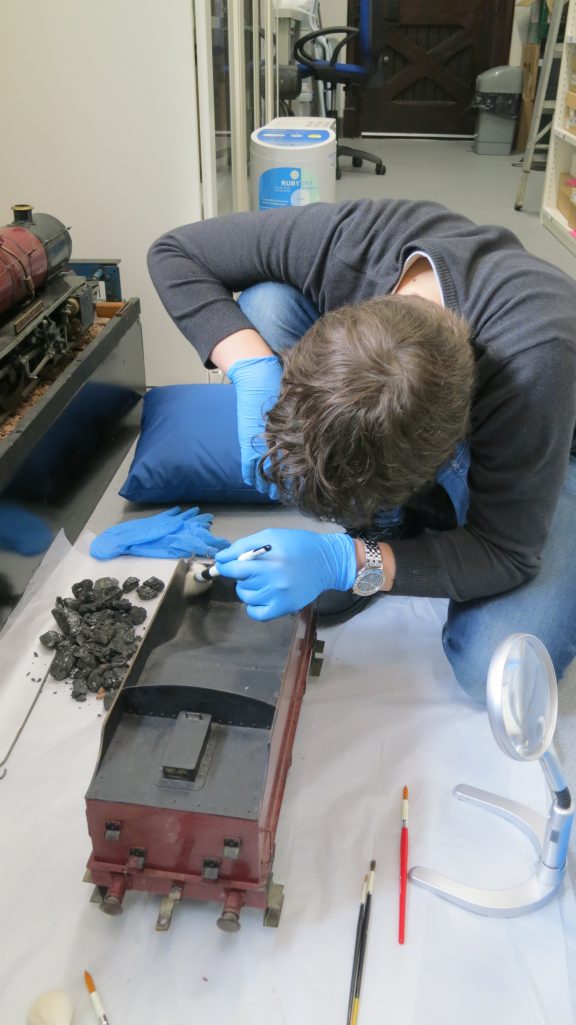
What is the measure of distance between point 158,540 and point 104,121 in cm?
118

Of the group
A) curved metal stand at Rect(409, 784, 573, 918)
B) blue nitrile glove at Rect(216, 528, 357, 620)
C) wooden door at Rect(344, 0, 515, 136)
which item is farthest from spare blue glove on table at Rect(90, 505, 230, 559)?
wooden door at Rect(344, 0, 515, 136)

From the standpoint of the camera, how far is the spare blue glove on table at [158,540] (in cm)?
157

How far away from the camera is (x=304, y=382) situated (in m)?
0.86

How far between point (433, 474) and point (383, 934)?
54 centimetres

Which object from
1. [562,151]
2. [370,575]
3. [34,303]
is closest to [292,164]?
[34,303]

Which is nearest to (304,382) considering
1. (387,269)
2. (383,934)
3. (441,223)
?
(387,269)

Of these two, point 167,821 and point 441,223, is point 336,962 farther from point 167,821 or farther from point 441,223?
point 441,223

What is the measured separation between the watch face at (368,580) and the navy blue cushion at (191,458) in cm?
61

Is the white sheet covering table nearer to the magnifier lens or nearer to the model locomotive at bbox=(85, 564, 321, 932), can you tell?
the model locomotive at bbox=(85, 564, 321, 932)

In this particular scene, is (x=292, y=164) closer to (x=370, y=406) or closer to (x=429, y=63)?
(x=370, y=406)

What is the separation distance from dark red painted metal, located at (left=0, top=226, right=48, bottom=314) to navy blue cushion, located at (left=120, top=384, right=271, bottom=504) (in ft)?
1.28

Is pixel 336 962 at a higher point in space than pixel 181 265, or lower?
lower

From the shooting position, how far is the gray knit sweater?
3.29 feet

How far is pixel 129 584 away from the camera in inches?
57.9
